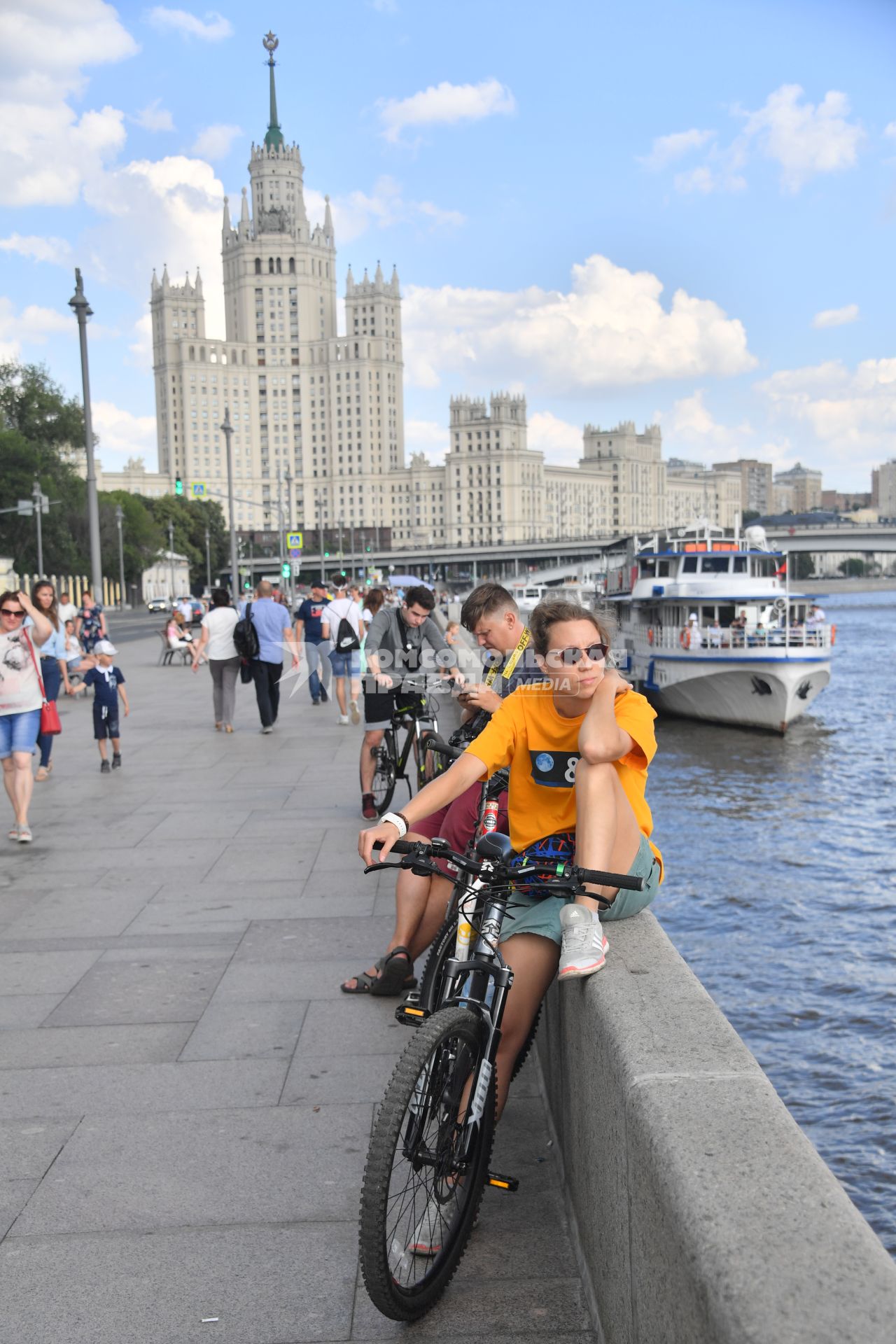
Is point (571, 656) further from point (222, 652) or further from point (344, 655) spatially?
point (344, 655)

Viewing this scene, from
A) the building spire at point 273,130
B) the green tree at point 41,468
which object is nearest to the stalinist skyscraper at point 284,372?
the building spire at point 273,130

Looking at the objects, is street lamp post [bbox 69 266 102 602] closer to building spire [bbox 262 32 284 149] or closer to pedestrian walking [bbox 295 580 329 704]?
pedestrian walking [bbox 295 580 329 704]

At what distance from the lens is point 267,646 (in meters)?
14.2

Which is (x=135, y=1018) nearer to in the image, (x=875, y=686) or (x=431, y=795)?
(x=431, y=795)

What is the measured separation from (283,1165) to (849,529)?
328 ft

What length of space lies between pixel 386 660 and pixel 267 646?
5.52 m

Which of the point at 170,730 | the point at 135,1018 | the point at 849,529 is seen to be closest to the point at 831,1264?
the point at 135,1018

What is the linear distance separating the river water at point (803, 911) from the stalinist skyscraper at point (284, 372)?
16859cm

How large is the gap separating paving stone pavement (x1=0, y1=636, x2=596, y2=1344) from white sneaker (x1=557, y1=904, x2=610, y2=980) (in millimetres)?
728

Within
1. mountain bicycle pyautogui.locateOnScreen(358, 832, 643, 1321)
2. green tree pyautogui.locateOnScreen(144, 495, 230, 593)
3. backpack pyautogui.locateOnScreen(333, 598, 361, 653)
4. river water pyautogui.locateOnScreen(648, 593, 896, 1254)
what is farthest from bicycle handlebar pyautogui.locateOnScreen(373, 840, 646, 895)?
green tree pyautogui.locateOnScreen(144, 495, 230, 593)

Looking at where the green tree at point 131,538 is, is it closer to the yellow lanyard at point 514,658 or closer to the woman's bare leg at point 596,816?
the yellow lanyard at point 514,658

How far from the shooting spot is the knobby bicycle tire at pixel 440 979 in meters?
3.47

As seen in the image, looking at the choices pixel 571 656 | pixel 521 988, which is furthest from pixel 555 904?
pixel 571 656

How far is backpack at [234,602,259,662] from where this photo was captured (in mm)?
14047
